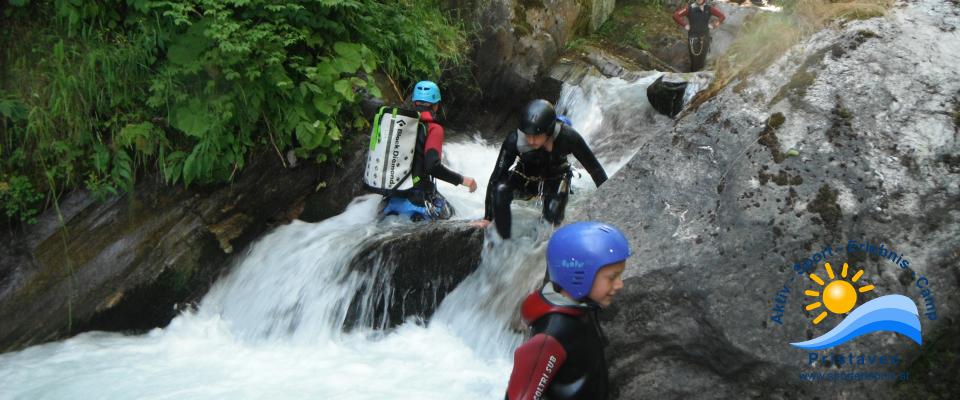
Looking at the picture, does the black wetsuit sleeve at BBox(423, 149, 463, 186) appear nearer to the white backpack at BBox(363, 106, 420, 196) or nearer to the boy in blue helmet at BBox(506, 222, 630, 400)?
the white backpack at BBox(363, 106, 420, 196)

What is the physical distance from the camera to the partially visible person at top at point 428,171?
5578 mm

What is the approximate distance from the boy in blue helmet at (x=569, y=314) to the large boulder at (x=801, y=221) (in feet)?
3.30

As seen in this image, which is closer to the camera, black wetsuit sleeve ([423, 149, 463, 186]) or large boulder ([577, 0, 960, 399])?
large boulder ([577, 0, 960, 399])

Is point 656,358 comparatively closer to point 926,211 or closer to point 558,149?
point 926,211

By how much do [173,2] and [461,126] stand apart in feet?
13.4

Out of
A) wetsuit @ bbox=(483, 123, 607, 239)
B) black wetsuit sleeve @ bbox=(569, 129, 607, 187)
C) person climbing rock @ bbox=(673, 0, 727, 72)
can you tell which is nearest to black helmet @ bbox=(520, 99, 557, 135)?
wetsuit @ bbox=(483, 123, 607, 239)

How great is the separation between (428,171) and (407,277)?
3.24 ft

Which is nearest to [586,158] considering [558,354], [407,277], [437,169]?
[437,169]

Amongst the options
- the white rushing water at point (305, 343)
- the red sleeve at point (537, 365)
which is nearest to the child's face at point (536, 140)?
the white rushing water at point (305, 343)

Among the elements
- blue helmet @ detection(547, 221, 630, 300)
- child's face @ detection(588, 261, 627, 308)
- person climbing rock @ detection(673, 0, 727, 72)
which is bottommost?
person climbing rock @ detection(673, 0, 727, 72)

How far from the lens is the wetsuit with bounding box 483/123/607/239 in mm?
4668

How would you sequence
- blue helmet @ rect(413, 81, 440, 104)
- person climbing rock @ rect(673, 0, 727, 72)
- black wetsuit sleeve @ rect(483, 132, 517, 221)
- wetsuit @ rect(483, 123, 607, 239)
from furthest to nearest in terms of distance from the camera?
1. person climbing rock @ rect(673, 0, 727, 72)
2. blue helmet @ rect(413, 81, 440, 104)
3. black wetsuit sleeve @ rect(483, 132, 517, 221)
4. wetsuit @ rect(483, 123, 607, 239)

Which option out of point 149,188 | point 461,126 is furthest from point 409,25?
point 149,188

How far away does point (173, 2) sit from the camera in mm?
5535
